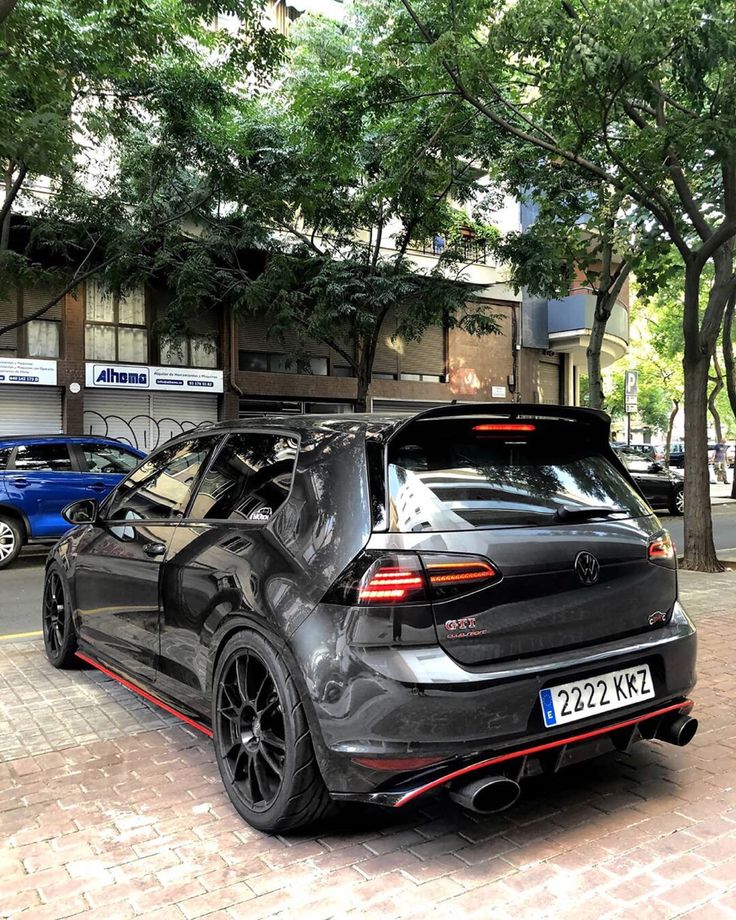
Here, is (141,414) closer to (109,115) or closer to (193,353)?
(193,353)

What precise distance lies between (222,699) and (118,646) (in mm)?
1213

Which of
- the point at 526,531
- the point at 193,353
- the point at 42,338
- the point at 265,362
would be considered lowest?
the point at 526,531

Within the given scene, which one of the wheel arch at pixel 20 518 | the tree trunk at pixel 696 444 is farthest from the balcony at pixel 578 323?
the wheel arch at pixel 20 518

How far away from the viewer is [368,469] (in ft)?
9.49

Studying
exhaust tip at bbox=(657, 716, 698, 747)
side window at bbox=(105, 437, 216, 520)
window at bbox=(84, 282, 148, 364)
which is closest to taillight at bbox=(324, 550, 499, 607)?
exhaust tip at bbox=(657, 716, 698, 747)

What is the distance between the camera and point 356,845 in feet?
9.48

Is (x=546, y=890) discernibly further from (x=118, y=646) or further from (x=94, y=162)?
(x=94, y=162)

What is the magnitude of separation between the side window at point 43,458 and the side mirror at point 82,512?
21.5ft

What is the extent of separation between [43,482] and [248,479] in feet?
27.7

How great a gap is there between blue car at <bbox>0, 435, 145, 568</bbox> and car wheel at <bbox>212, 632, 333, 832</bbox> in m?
8.17

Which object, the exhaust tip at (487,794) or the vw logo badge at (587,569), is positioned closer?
the exhaust tip at (487,794)

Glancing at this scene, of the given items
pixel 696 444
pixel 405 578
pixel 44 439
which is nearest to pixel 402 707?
pixel 405 578

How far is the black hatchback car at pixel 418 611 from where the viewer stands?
8.61ft

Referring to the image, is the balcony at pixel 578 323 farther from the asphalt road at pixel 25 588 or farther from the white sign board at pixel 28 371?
the white sign board at pixel 28 371
